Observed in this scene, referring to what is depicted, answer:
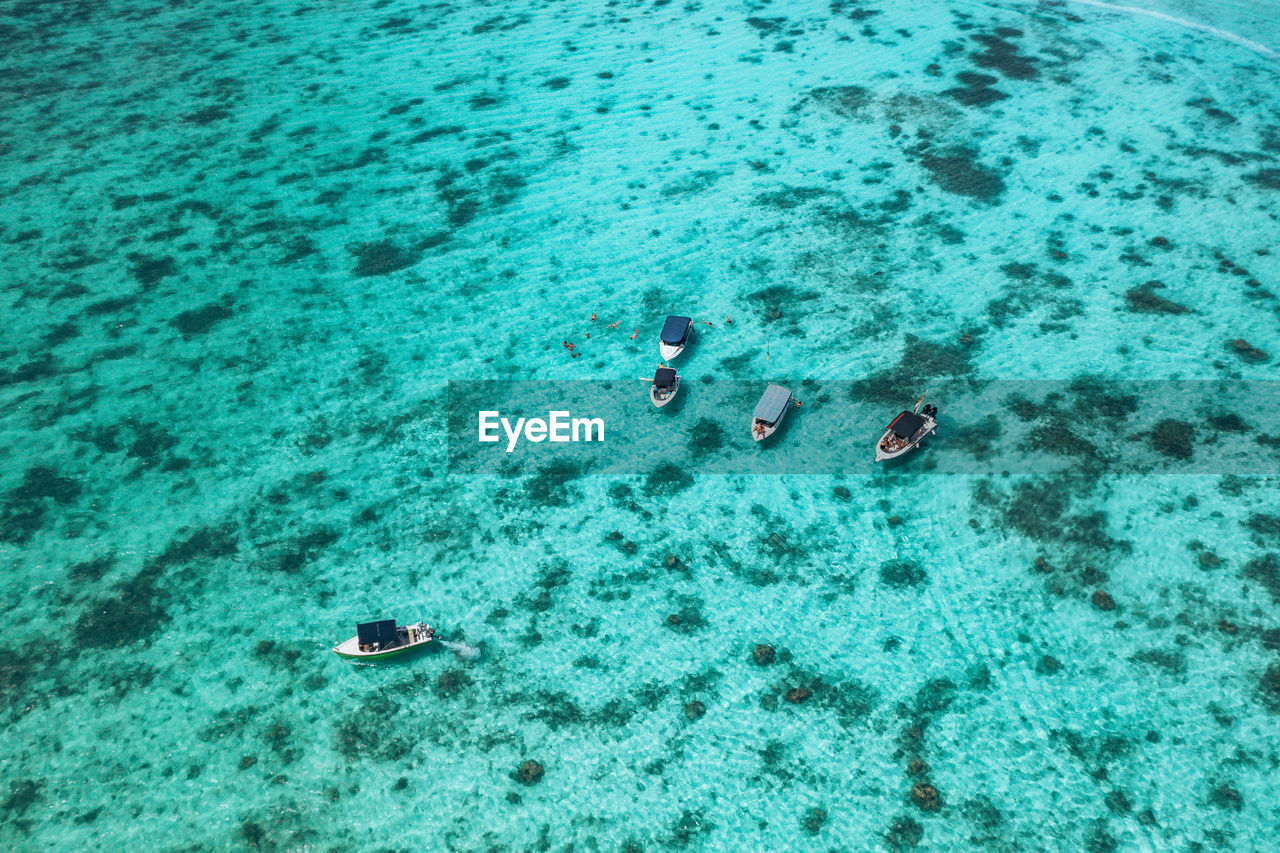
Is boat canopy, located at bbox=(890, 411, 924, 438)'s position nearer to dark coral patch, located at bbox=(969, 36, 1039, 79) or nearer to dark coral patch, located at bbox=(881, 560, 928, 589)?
dark coral patch, located at bbox=(881, 560, 928, 589)

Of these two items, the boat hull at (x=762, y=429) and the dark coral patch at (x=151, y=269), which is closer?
the boat hull at (x=762, y=429)

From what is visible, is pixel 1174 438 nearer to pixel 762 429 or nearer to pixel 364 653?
pixel 762 429

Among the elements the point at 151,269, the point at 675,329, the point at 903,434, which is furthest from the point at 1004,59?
the point at 151,269

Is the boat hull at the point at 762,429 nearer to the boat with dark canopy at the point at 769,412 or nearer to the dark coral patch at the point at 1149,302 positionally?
the boat with dark canopy at the point at 769,412

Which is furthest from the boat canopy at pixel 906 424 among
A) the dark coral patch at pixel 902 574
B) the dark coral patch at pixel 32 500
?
the dark coral patch at pixel 32 500

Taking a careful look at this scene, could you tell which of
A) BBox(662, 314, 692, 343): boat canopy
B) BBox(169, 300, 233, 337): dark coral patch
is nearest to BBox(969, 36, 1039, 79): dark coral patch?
BBox(662, 314, 692, 343): boat canopy

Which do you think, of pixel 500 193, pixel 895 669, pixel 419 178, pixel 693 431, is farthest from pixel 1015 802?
pixel 419 178
